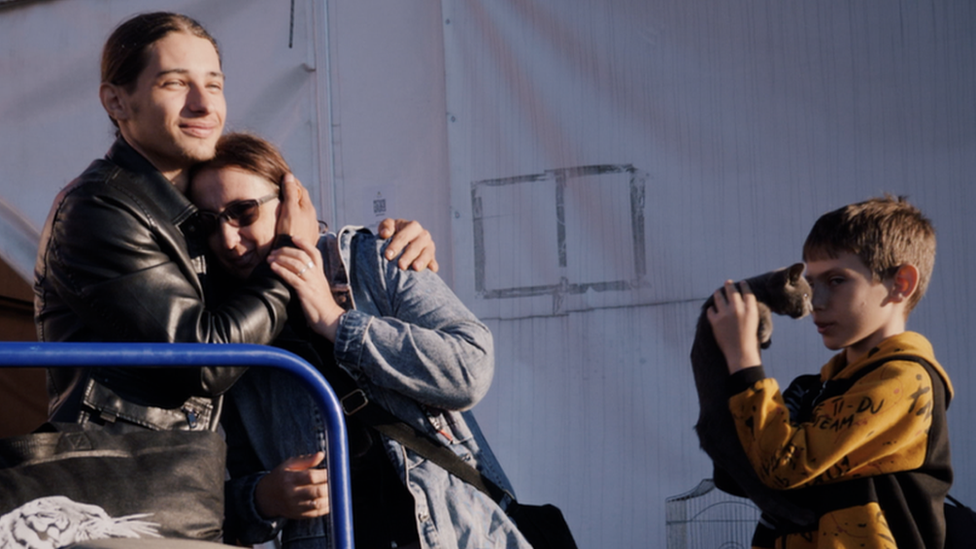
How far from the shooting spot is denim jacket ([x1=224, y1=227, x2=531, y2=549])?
162cm

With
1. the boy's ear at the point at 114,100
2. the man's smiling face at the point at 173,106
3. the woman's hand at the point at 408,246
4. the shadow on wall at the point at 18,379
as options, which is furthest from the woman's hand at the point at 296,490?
the shadow on wall at the point at 18,379

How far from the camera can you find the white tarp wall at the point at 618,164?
2652 mm

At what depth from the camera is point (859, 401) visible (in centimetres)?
170

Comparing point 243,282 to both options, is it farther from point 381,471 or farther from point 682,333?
point 682,333

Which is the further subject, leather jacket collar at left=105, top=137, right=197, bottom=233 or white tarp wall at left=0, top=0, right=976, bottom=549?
white tarp wall at left=0, top=0, right=976, bottom=549

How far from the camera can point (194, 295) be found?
1556mm

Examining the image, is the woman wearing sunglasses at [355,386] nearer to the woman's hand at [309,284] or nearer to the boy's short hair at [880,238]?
the woman's hand at [309,284]

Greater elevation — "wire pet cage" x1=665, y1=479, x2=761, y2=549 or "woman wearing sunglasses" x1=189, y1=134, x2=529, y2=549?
"woman wearing sunglasses" x1=189, y1=134, x2=529, y2=549

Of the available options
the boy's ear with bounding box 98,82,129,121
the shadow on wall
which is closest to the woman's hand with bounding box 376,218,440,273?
the boy's ear with bounding box 98,82,129,121

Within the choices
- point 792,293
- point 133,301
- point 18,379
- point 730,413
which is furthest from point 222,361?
point 18,379

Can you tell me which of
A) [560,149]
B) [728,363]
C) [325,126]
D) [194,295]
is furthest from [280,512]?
[325,126]

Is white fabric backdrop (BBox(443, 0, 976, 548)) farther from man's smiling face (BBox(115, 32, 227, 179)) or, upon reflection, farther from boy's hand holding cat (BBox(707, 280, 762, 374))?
man's smiling face (BBox(115, 32, 227, 179))

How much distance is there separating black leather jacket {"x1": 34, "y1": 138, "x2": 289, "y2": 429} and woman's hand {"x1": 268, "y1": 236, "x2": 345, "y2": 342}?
0.02 m

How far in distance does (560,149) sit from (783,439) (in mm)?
1469
